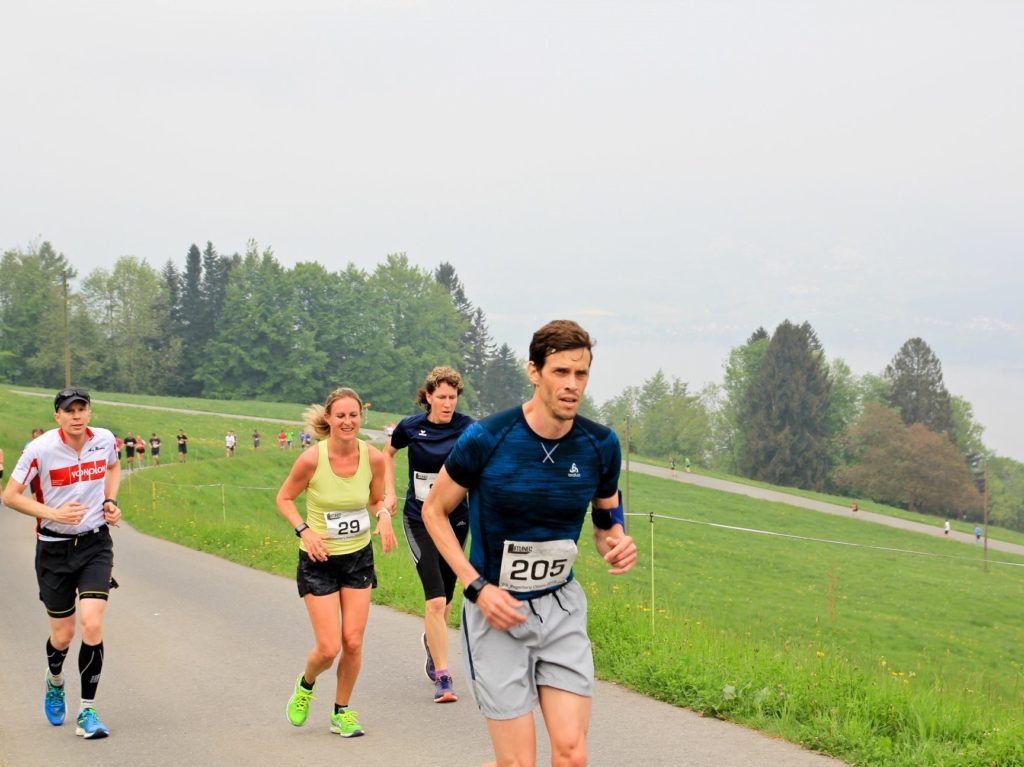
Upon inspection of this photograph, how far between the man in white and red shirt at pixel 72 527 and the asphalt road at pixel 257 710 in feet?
1.05

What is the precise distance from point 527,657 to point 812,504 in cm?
7027

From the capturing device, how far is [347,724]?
22.7 feet

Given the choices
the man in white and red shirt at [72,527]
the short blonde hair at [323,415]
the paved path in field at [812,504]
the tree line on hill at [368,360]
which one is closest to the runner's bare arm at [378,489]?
the short blonde hair at [323,415]

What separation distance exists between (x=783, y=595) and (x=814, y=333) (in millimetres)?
87204

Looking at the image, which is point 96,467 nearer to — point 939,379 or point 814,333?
point 814,333

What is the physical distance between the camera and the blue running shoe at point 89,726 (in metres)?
6.98

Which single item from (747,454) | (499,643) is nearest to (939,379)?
Answer: (747,454)

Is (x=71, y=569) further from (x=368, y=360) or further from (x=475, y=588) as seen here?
(x=368, y=360)

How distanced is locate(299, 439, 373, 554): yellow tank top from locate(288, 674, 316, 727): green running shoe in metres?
0.90

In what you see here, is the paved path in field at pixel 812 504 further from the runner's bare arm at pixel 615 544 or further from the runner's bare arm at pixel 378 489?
the runner's bare arm at pixel 615 544

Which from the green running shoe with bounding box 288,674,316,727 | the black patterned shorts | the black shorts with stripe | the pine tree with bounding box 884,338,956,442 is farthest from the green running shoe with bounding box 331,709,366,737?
the pine tree with bounding box 884,338,956,442

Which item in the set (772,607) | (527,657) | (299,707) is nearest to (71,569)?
(299,707)

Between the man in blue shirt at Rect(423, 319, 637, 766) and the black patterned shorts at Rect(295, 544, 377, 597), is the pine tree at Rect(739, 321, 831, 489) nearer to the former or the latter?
the black patterned shorts at Rect(295, 544, 377, 597)

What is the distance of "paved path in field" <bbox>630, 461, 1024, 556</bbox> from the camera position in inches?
2697
